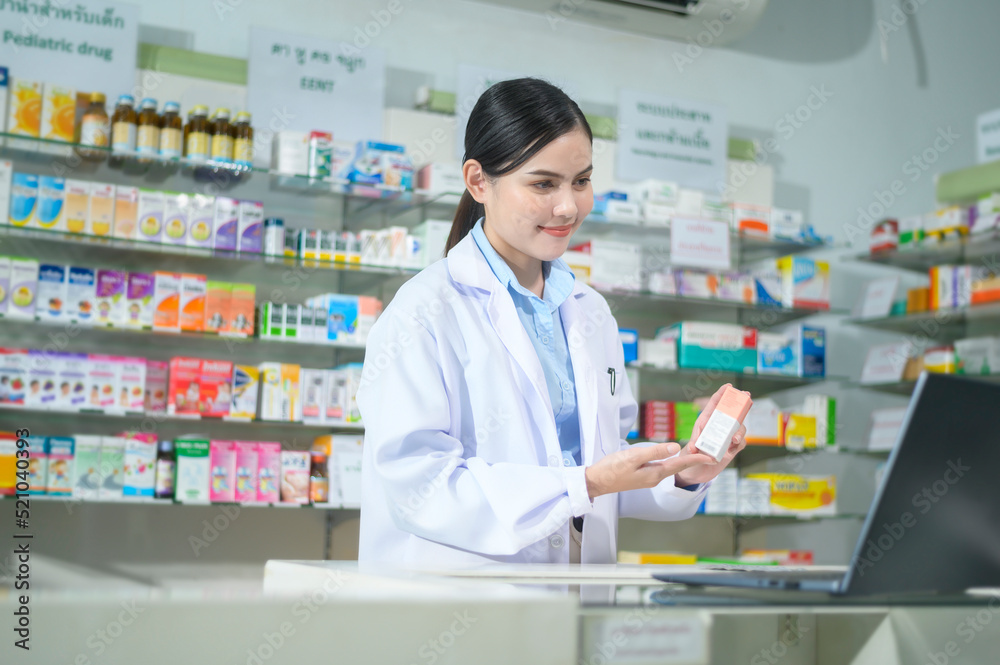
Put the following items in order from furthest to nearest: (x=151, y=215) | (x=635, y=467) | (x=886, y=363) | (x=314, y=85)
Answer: (x=886, y=363) → (x=314, y=85) → (x=151, y=215) → (x=635, y=467)

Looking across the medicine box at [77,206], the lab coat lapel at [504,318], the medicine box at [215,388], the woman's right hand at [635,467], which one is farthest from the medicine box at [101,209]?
the woman's right hand at [635,467]

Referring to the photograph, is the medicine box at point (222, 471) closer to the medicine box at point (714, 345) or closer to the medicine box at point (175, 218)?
the medicine box at point (175, 218)

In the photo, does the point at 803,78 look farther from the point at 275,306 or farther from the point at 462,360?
the point at 462,360

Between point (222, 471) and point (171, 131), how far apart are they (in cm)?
142

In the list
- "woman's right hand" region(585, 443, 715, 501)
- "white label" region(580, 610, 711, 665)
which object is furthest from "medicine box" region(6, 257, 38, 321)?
"white label" region(580, 610, 711, 665)

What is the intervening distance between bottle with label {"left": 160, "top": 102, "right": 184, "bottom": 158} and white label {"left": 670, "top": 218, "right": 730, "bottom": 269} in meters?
2.33

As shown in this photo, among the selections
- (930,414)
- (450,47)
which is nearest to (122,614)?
(930,414)

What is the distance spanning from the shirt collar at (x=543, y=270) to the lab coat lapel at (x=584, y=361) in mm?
24

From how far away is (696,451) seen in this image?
1.59 meters

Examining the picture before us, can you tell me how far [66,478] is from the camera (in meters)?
3.73

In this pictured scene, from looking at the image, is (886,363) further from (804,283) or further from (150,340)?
(150,340)

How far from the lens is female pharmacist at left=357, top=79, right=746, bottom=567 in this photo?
160 cm

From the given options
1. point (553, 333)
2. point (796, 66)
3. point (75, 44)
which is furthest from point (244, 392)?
point (796, 66)

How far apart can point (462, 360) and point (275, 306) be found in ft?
7.82
